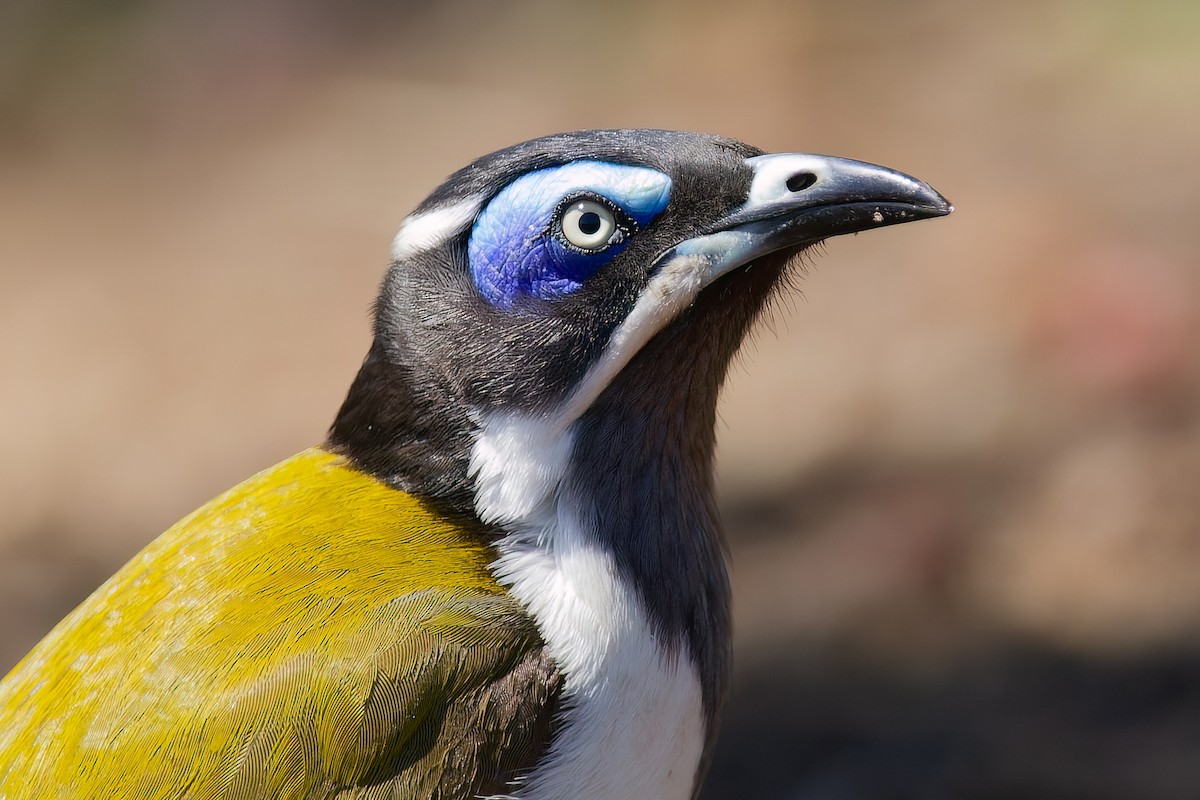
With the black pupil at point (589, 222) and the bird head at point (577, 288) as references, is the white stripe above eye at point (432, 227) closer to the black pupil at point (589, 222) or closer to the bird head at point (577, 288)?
the bird head at point (577, 288)

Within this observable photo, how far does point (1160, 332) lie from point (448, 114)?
18.6ft

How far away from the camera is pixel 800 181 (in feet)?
10.4

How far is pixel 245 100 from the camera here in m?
11.8

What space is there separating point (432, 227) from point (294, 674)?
1055 millimetres

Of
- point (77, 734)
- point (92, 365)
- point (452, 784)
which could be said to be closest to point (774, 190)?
point (452, 784)

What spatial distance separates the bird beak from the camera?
314cm

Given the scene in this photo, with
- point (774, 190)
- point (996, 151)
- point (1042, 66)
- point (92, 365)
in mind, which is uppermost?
point (1042, 66)

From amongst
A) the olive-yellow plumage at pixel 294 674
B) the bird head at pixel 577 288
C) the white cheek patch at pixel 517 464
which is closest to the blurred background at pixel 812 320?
the bird head at pixel 577 288

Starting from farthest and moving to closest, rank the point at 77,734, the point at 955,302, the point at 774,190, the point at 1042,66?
the point at 1042,66, the point at 955,302, the point at 774,190, the point at 77,734

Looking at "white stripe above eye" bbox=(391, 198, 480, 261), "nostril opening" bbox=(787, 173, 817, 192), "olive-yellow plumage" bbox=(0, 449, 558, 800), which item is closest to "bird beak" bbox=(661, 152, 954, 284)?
"nostril opening" bbox=(787, 173, 817, 192)

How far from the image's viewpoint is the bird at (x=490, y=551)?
2.91m

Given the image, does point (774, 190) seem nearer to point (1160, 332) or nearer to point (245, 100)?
point (1160, 332)

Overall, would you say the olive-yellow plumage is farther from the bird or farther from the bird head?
the bird head

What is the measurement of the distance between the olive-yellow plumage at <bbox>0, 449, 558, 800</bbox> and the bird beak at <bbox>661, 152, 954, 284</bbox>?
85 cm
